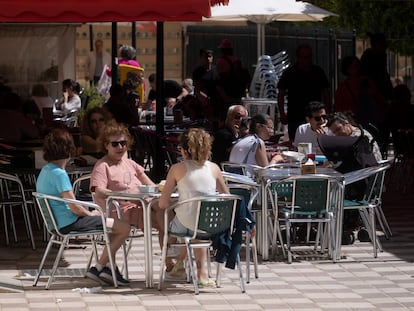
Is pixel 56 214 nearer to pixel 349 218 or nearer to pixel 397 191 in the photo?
pixel 349 218

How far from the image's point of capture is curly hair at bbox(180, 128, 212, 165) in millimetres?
10086

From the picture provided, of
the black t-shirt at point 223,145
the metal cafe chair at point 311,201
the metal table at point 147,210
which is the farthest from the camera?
the black t-shirt at point 223,145

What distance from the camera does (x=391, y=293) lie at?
1009cm

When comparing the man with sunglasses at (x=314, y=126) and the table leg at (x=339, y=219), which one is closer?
the table leg at (x=339, y=219)

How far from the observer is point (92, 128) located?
14.0 meters

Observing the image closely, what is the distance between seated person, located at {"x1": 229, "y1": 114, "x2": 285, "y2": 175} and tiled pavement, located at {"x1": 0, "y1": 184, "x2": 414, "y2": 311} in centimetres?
108

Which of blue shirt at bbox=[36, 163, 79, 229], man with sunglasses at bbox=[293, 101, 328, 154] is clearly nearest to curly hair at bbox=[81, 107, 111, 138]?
man with sunglasses at bbox=[293, 101, 328, 154]

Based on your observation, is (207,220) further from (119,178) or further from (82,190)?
(82,190)

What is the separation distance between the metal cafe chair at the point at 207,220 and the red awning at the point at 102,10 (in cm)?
201

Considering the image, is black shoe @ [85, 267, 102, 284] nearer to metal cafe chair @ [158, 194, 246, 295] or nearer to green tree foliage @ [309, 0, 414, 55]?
metal cafe chair @ [158, 194, 246, 295]

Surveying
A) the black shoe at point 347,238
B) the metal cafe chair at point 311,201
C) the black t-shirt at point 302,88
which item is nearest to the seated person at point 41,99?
the black t-shirt at point 302,88

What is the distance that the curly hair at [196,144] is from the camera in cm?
1009

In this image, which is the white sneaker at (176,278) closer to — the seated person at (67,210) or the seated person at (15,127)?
the seated person at (67,210)

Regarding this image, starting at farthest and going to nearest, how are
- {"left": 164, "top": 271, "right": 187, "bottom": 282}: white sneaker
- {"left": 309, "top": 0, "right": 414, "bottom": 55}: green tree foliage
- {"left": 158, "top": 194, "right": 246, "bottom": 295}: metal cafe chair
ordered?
{"left": 309, "top": 0, "right": 414, "bottom": 55}: green tree foliage
{"left": 164, "top": 271, "right": 187, "bottom": 282}: white sneaker
{"left": 158, "top": 194, "right": 246, "bottom": 295}: metal cafe chair
